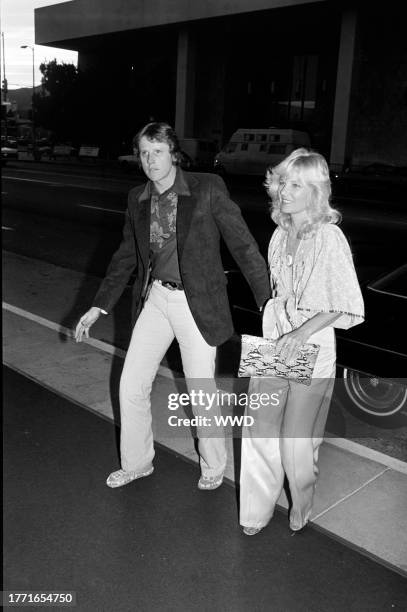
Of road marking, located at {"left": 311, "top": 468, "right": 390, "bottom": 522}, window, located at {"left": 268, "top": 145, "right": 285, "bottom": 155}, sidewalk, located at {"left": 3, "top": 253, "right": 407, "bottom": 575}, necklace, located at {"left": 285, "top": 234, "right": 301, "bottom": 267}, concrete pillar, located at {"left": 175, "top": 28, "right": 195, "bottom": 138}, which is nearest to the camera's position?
necklace, located at {"left": 285, "top": 234, "right": 301, "bottom": 267}

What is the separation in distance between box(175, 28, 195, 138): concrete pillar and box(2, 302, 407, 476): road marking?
44042 mm

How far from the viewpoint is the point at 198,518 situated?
3.41 meters

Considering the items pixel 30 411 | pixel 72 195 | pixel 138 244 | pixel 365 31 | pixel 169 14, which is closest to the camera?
pixel 138 244

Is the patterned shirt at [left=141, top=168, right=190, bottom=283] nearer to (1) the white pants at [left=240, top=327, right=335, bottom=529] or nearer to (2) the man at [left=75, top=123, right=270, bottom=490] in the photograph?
(2) the man at [left=75, top=123, right=270, bottom=490]

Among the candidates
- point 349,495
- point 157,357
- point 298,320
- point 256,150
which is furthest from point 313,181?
point 256,150

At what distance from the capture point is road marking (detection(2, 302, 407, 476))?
3.92 metres

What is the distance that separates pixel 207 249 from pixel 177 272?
7.7 inches

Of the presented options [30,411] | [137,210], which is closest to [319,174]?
[137,210]

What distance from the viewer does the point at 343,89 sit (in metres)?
39.1

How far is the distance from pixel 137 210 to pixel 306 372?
4.21 feet

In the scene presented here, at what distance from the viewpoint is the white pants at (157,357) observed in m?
3.45

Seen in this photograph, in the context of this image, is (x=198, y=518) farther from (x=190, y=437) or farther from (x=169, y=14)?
(x=169, y=14)

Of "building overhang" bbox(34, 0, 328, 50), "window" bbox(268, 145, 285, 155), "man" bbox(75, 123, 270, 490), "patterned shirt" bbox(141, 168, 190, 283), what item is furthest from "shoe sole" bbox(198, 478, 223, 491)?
"building overhang" bbox(34, 0, 328, 50)

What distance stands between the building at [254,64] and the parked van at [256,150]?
316cm
